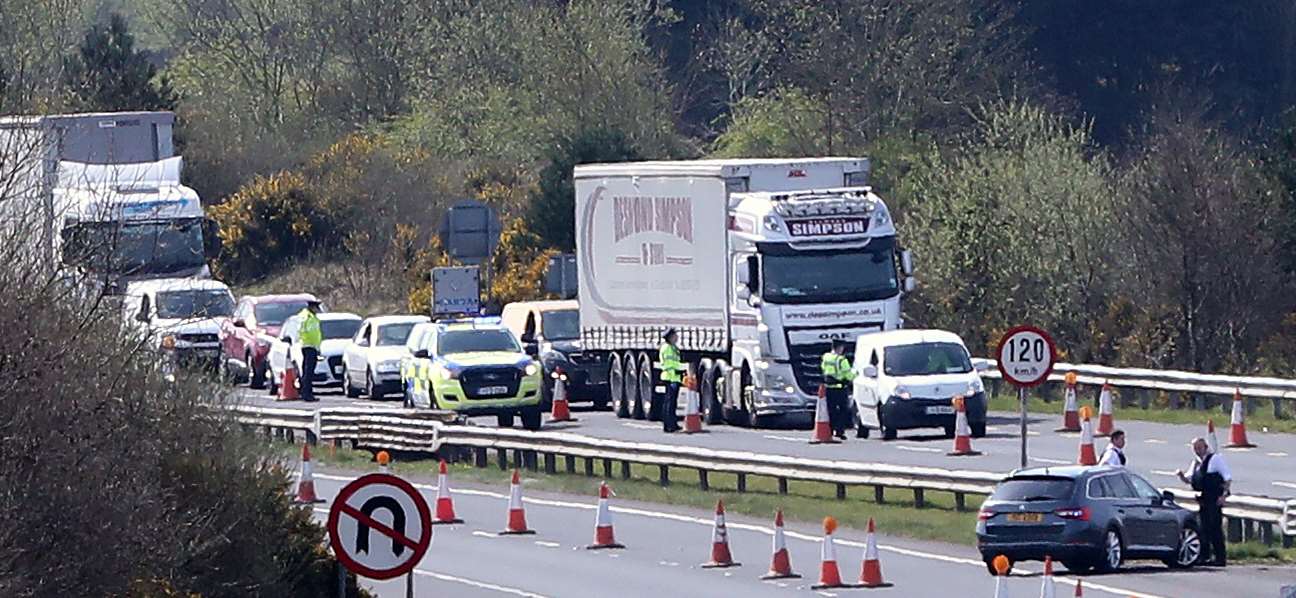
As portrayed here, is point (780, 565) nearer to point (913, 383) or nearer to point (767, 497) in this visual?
point (767, 497)

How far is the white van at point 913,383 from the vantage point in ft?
116

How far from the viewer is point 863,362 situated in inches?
1442

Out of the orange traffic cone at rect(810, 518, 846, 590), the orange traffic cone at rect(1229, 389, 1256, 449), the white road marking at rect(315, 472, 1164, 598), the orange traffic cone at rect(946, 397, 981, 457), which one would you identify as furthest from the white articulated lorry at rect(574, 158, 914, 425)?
the orange traffic cone at rect(810, 518, 846, 590)

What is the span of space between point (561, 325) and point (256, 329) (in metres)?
7.31

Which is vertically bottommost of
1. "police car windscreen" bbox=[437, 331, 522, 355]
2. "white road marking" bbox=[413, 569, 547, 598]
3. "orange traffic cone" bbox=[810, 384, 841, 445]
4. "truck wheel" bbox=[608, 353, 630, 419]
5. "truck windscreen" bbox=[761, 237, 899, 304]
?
"white road marking" bbox=[413, 569, 547, 598]

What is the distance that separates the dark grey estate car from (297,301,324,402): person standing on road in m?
21.8

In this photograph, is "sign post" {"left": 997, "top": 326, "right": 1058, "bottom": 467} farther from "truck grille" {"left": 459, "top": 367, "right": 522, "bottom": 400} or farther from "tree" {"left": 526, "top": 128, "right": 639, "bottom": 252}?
"tree" {"left": 526, "top": 128, "right": 639, "bottom": 252}

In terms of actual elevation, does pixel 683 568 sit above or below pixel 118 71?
below

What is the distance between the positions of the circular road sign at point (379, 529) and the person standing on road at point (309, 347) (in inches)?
1103

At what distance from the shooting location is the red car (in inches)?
1884

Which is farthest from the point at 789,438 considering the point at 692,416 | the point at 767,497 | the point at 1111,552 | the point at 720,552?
the point at 1111,552

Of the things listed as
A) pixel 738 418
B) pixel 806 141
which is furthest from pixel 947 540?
pixel 806 141

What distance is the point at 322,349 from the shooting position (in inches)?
1825

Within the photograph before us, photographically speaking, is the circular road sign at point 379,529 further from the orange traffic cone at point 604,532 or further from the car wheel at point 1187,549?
the car wheel at point 1187,549
